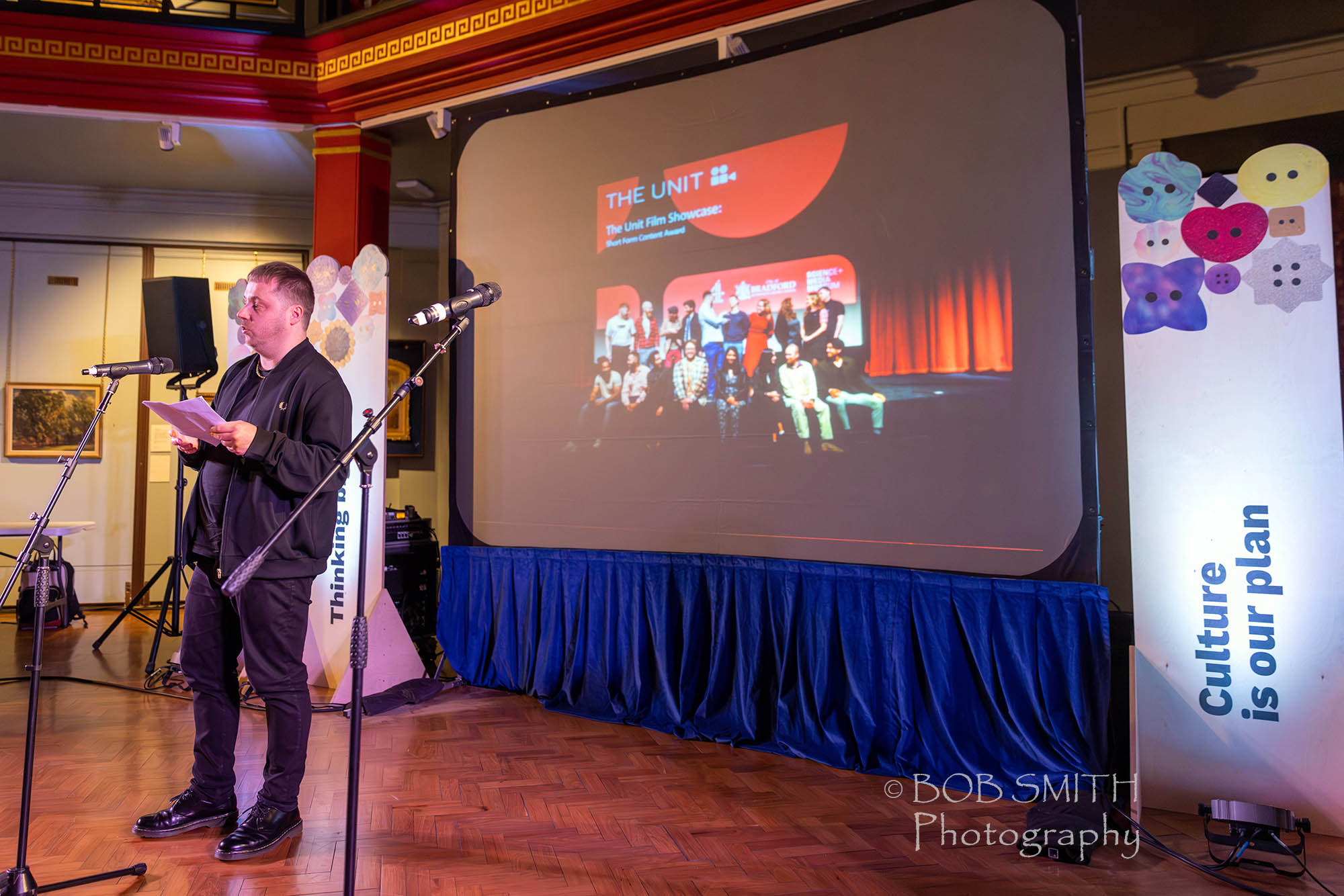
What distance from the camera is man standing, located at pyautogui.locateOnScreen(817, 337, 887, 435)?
10.9 ft

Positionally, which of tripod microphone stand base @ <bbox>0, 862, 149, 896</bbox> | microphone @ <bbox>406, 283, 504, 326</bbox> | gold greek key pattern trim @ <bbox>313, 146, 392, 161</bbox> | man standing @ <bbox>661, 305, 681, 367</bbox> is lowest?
tripod microphone stand base @ <bbox>0, 862, 149, 896</bbox>

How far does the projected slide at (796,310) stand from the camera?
10.0 ft

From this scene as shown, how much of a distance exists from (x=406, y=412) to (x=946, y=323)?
16.0 ft

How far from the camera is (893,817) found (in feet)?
8.59

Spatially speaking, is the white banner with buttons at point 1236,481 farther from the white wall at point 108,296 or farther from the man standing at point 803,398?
the white wall at point 108,296

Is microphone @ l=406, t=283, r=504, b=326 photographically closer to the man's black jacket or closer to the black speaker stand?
the man's black jacket

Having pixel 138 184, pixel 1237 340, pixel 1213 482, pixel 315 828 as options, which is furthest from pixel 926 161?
pixel 138 184

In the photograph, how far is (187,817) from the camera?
2381 mm

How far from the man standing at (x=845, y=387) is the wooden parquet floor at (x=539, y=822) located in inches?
53.6

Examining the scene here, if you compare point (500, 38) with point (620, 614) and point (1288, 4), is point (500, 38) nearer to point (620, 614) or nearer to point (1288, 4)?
point (620, 614)

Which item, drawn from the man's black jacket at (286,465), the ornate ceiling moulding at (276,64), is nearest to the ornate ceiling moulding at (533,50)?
A: the ornate ceiling moulding at (276,64)

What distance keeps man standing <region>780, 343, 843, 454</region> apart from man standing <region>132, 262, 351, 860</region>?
1.80 meters

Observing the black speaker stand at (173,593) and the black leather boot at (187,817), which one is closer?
the black leather boot at (187,817)

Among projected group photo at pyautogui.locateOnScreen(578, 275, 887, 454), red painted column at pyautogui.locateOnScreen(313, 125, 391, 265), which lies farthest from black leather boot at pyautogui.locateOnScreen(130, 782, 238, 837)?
red painted column at pyautogui.locateOnScreen(313, 125, 391, 265)
